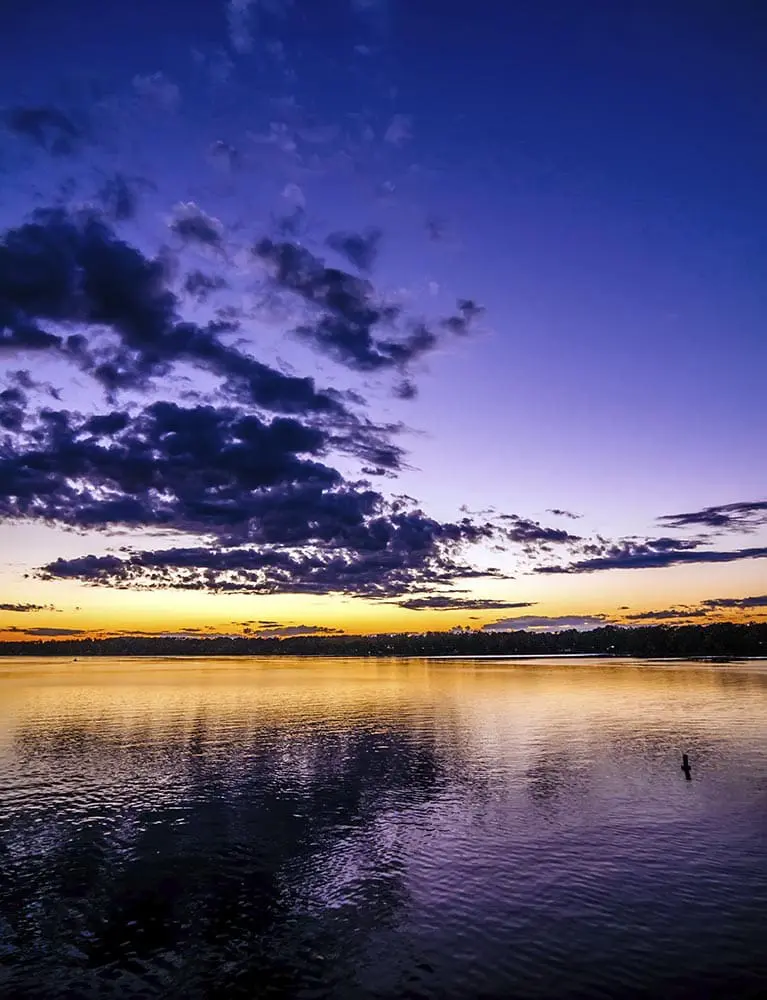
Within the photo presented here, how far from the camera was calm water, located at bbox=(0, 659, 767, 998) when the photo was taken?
89.5 feet

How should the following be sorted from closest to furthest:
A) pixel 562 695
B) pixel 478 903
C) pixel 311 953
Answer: pixel 311 953
pixel 478 903
pixel 562 695

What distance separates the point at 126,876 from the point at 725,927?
101 ft

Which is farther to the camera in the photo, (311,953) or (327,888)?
(327,888)

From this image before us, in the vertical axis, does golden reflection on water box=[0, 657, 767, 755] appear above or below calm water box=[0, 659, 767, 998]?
below

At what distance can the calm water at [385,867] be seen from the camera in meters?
27.3

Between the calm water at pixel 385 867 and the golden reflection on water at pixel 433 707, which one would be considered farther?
the golden reflection on water at pixel 433 707

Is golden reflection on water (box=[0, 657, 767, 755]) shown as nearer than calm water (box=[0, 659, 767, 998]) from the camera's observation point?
No

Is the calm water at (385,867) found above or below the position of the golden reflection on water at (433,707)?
above

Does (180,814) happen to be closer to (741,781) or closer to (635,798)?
(635,798)

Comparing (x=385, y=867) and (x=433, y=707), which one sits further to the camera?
(x=433, y=707)

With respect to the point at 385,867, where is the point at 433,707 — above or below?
below

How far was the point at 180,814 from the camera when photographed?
168 ft

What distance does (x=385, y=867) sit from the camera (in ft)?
129

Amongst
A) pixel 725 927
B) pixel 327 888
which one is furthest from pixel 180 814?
pixel 725 927
